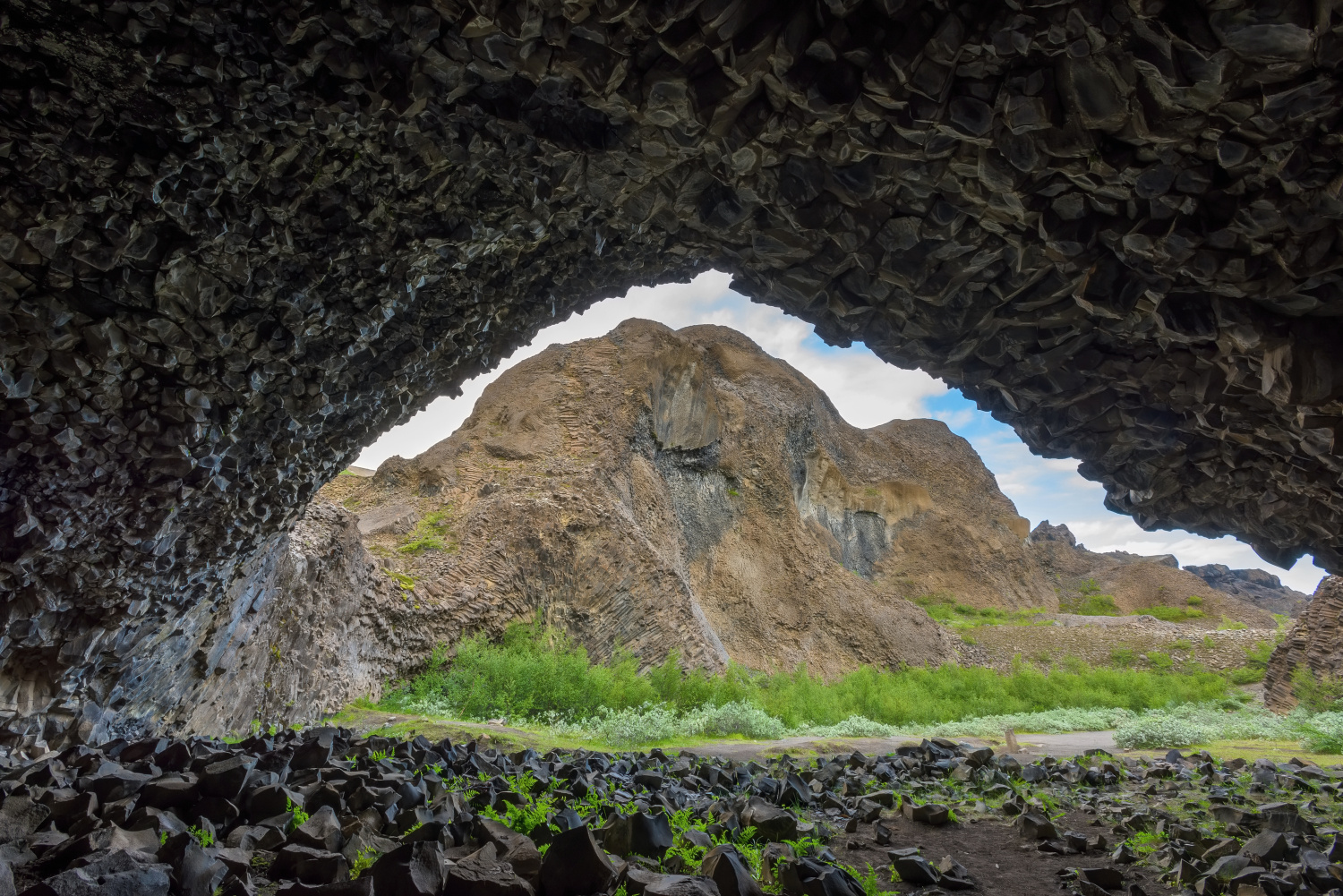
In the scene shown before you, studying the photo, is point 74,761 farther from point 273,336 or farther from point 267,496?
point 273,336

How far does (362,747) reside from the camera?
4.19 m

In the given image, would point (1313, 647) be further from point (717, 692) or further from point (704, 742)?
point (704, 742)

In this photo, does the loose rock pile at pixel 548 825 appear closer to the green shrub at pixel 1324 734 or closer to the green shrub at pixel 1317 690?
the green shrub at pixel 1324 734

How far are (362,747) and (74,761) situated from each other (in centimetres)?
141

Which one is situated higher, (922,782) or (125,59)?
(125,59)

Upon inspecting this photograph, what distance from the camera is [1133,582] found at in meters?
40.8

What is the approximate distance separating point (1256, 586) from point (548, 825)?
68.0m

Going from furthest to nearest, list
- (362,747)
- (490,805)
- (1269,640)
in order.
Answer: (1269,640), (362,747), (490,805)

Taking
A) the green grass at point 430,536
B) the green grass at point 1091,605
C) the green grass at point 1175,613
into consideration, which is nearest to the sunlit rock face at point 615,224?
the green grass at point 430,536

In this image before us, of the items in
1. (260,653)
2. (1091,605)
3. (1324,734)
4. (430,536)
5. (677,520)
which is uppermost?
(677,520)

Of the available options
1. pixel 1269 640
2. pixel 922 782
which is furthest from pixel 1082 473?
pixel 1269 640

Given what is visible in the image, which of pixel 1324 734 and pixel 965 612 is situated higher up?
pixel 1324 734

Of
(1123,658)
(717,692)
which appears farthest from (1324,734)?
(1123,658)

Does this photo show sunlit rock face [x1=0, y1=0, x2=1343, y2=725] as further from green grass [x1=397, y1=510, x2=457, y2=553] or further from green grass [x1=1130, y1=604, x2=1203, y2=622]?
green grass [x1=1130, y1=604, x2=1203, y2=622]
